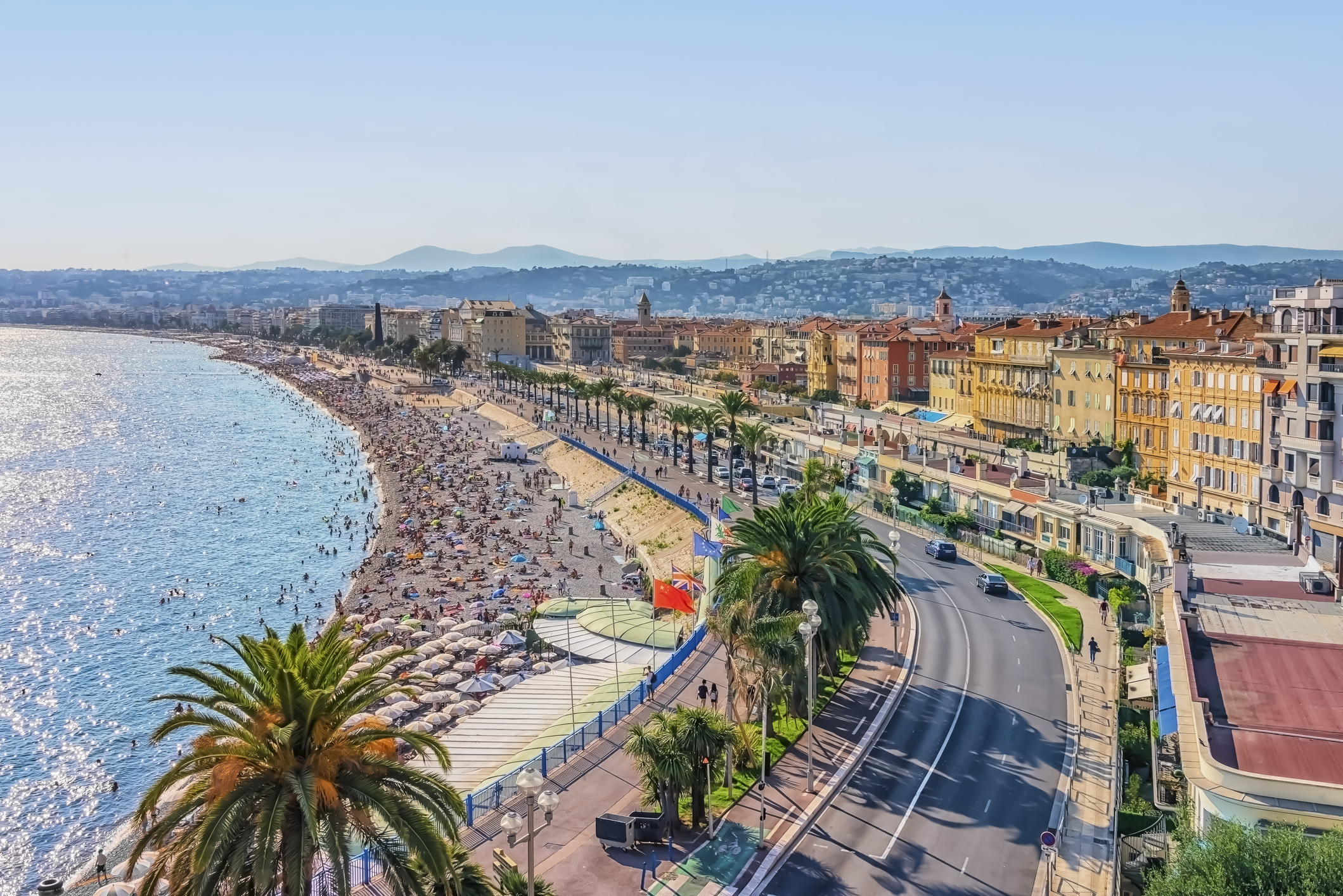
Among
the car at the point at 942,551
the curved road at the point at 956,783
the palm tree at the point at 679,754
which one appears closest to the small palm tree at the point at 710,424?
the car at the point at 942,551

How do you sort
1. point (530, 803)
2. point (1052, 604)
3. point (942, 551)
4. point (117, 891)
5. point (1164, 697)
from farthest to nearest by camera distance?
point (942, 551) < point (1052, 604) < point (117, 891) < point (1164, 697) < point (530, 803)

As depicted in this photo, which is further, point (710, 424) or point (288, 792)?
point (710, 424)

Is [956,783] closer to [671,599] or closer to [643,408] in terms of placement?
[671,599]

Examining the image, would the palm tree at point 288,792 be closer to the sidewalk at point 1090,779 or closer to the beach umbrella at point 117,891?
the sidewalk at point 1090,779

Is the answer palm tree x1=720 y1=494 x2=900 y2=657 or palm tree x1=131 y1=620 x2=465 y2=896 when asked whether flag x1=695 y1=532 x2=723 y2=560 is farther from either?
palm tree x1=131 y1=620 x2=465 y2=896

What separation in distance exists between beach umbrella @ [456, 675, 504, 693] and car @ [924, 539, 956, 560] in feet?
60.5

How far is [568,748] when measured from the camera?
1120 inches

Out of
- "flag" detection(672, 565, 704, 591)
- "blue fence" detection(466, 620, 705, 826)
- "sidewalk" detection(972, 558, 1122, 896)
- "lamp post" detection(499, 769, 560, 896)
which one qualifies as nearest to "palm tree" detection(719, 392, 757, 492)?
"flag" detection(672, 565, 704, 591)

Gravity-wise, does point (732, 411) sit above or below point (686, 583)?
above

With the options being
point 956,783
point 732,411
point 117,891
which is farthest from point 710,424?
point 117,891

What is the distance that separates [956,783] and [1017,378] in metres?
50.8

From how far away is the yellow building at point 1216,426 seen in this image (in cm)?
4656

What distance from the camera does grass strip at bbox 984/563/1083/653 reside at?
36625mm

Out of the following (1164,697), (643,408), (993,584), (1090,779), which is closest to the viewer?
(1164,697)
